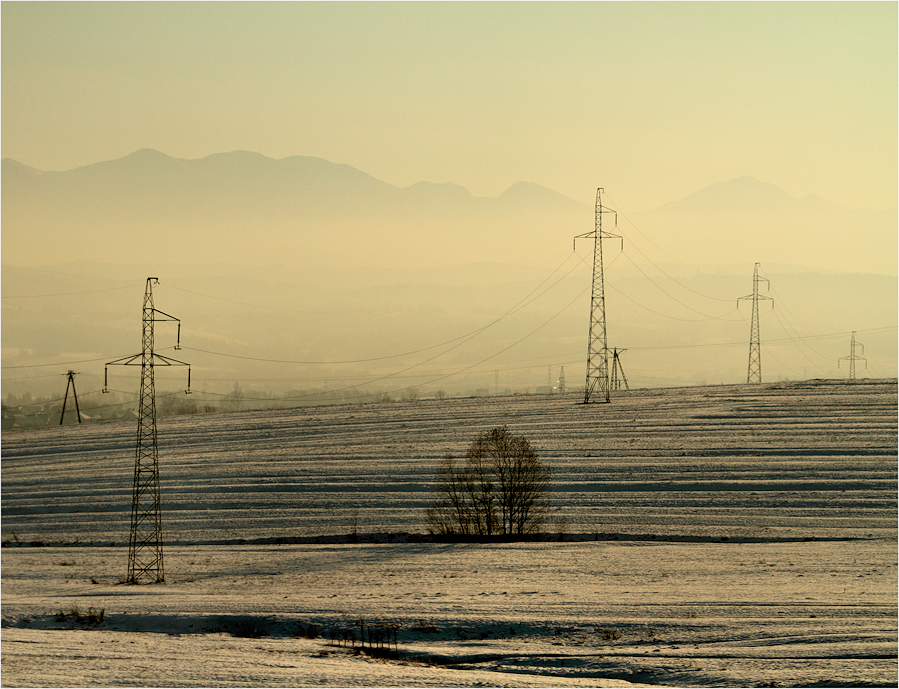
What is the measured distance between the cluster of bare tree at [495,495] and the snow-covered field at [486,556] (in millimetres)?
1658

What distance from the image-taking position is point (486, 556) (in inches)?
1355

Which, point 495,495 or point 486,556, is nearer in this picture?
point 486,556

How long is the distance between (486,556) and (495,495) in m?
6.80

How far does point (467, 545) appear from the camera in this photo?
37688 millimetres

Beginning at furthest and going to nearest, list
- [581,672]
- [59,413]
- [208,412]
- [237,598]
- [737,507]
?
[59,413], [208,412], [737,507], [237,598], [581,672]

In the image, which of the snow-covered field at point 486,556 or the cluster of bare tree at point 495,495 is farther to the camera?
the cluster of bare tree at point 495,495

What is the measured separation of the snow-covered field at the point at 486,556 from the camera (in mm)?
20500

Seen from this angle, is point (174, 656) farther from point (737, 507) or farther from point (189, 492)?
point (189, 492)

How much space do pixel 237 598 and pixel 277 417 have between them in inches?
1969

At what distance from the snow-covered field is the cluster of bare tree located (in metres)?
1.66

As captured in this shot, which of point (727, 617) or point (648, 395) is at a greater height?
point (648, 395)

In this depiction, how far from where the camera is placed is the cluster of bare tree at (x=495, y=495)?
4047 cm

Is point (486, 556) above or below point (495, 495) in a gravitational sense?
below

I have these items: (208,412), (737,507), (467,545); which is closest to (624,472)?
(737,507)
